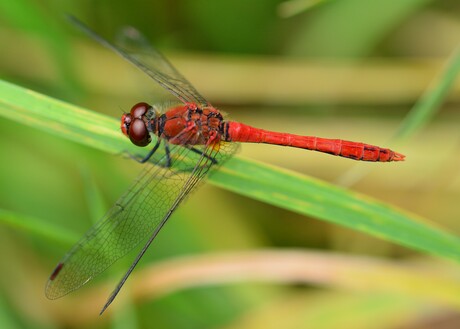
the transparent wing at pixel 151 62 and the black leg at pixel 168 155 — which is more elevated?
the transparent wing at pixel 151 62

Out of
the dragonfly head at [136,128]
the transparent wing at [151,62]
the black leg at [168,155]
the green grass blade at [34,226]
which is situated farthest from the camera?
the transparent wing at [151,62]

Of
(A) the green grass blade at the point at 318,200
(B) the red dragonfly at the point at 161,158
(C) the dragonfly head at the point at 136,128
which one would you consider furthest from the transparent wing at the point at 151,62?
(A) the green grass blade at the point at 318,200

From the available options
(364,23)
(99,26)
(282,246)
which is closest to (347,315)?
(282,246)

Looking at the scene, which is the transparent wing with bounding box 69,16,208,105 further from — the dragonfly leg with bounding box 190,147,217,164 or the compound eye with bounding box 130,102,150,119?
the dragonfly leg with bounding box 190,147,217,164

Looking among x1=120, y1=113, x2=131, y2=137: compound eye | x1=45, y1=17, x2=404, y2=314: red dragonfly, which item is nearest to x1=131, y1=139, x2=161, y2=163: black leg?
x1=45, y1=17, x2=404, y2=314: red dragonfly

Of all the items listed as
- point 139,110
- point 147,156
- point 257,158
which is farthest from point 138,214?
point 257,158

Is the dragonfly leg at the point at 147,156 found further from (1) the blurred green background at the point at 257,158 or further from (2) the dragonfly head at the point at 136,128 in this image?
(1) the blurred green background at the point at 257,158
